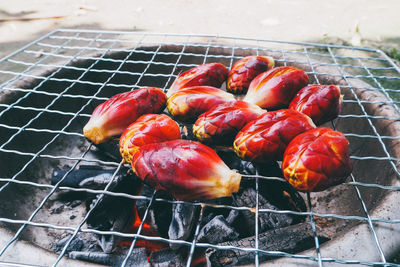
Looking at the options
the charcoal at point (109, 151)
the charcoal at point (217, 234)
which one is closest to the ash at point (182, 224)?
the charcoal at point (217, 234)

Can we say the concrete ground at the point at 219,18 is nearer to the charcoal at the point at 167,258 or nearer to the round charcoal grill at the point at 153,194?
the round charcoal grill at the point at 153,194

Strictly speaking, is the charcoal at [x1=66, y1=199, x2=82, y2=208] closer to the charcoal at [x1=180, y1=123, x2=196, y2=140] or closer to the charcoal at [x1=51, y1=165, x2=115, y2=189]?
the charcoal at [x1=51, y1=165, x2=115, y2=189]

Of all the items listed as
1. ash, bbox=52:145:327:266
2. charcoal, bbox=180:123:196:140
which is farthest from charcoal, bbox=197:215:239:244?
charcoal, bbox=180:123:196:140

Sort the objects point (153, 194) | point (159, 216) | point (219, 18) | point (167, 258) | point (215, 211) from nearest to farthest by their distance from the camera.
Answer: point (153, 194) < point (167, 258) < point (159, 216) < point (215, 211) < point (219, 18)

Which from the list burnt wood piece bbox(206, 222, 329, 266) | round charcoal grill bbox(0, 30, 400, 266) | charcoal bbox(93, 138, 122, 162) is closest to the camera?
round charcoal grill bbox(0, 30, 400, 266)

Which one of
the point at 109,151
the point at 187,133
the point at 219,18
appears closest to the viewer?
the point at 187,133

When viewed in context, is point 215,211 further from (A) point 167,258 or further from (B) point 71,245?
(B) point 71,245

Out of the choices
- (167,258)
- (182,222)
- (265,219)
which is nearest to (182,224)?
(182,222)
